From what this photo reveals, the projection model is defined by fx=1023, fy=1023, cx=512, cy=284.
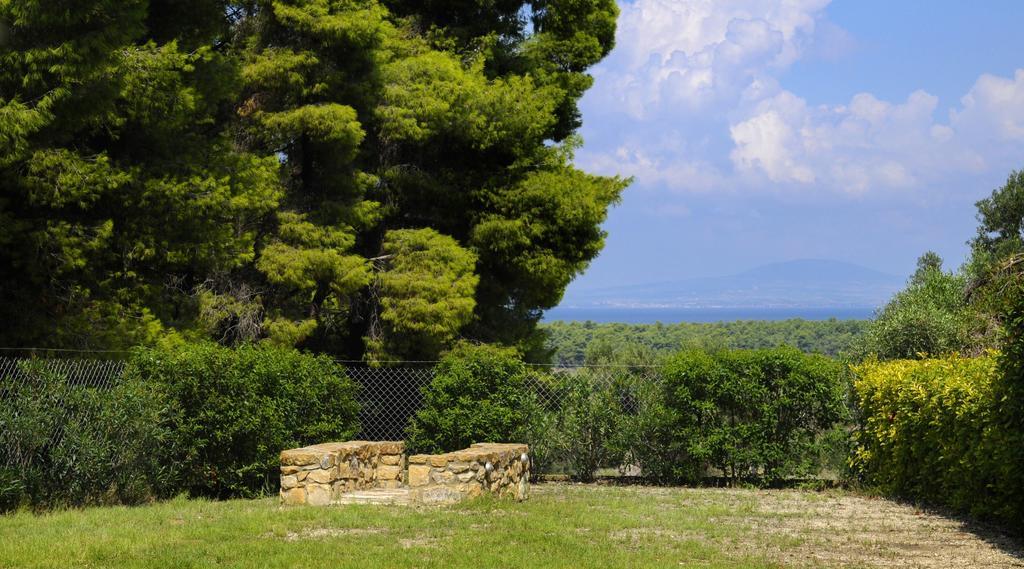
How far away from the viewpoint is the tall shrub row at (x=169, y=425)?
10.8m

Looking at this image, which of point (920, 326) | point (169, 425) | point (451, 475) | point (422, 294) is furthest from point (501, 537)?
point (920, 326)

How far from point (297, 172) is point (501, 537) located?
12067 millimetres

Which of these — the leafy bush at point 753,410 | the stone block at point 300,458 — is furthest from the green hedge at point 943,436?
the stone block at point 300,458

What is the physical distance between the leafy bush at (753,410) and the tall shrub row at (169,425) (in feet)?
16.1

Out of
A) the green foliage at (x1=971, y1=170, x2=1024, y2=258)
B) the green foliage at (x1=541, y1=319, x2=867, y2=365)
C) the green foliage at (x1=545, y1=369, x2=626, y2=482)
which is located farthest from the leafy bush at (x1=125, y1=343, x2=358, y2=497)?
the green foliage at (x1=541, y1=319, x2=867, y2=365)

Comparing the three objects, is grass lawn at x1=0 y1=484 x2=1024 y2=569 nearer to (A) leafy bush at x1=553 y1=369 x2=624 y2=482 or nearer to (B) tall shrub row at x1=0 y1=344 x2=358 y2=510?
(B) tall shrub row at x1=0 y1=344 x2=358 y2=510

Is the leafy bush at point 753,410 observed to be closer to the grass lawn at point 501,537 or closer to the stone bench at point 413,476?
the grass lawn at point 501,537

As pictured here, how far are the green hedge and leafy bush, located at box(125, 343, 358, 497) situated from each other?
770cm

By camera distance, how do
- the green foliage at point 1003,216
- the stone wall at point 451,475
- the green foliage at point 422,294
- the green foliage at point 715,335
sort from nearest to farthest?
the stone wall at point 451,475 < the green foliage at point 422,294 < the green foliage at point 1003,216 < the green foliage at point 715,335

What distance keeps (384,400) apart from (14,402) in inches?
250

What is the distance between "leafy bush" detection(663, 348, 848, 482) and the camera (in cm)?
1463

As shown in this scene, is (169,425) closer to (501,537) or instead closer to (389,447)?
(389,447)

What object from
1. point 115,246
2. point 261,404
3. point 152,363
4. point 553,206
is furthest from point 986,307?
point 115,246

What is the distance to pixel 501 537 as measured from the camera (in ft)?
30.7
